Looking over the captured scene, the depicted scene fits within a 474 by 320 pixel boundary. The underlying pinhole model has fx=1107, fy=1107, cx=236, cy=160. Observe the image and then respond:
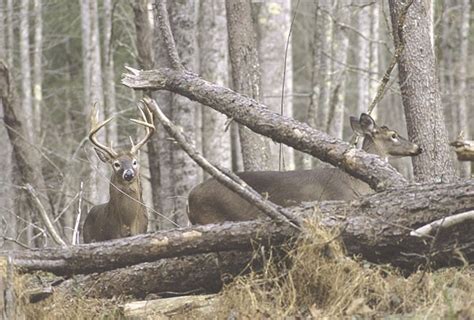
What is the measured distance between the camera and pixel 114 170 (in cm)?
1199

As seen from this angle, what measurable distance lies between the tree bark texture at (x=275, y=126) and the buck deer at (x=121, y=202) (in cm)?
220

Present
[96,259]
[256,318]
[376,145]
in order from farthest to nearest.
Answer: [376,145]
[96,259]
[256,318]

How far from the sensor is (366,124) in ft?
40.2

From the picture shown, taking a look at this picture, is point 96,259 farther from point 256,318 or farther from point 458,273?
point 458,273

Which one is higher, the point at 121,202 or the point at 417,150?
the point at 417,150

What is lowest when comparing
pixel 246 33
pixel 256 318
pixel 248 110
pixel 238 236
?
pixel 256 318

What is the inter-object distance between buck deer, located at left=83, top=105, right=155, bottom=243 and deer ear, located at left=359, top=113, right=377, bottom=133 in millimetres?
2317

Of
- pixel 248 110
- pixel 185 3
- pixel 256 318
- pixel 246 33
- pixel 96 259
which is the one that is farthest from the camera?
pixel 185 3

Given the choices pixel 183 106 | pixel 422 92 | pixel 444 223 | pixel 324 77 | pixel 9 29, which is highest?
pixel 9 29

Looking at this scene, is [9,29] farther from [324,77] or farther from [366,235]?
[366,235]

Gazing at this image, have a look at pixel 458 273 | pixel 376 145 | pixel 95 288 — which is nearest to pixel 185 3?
pixel 376 145

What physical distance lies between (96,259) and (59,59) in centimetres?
2550

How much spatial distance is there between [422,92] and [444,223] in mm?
3071

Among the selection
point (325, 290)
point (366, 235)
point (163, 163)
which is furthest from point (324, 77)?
point (325, 290)
